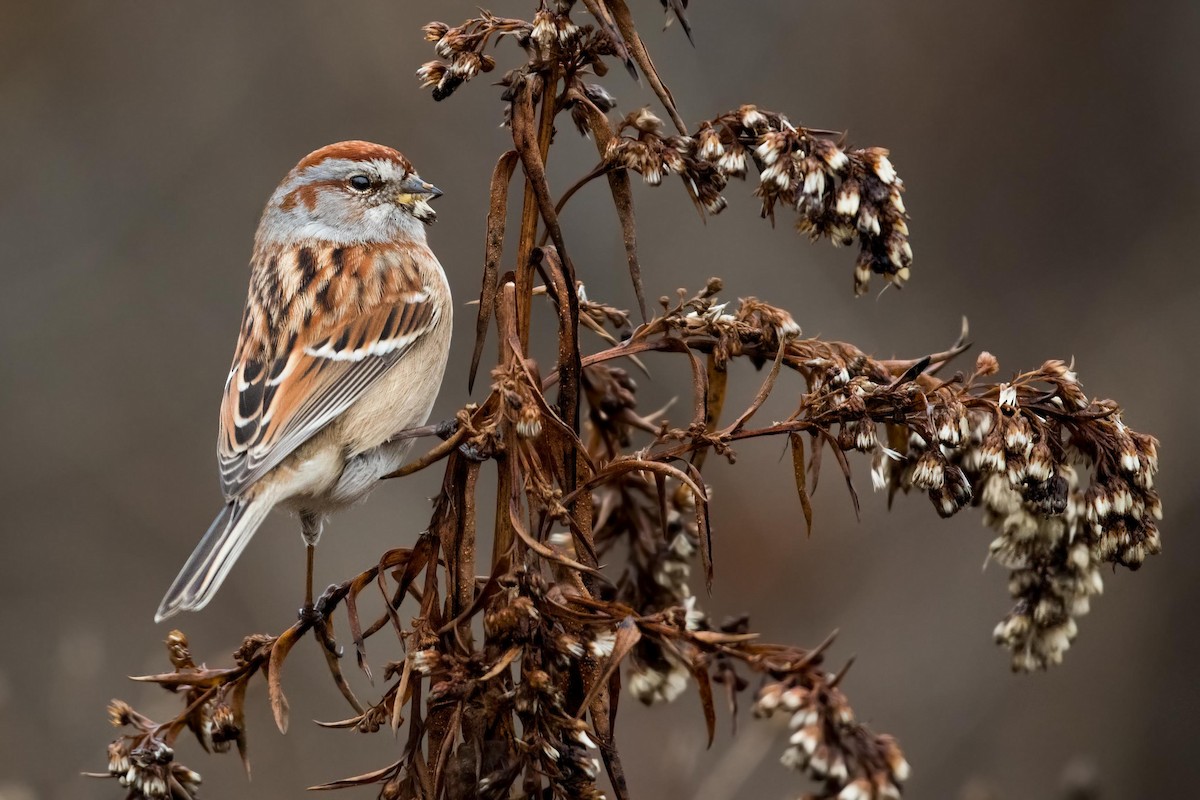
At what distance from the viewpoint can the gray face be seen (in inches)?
187

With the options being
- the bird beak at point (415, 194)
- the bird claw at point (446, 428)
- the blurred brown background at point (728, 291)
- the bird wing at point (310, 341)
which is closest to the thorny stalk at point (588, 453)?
the bird claw at point (446, 428)

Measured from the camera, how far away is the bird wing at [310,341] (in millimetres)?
3988

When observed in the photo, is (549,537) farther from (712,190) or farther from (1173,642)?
(1173,642)

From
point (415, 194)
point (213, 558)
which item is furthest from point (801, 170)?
point (415, 194)

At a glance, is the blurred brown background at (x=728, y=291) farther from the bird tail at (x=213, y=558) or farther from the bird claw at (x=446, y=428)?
the bird claw at (x=446, y=428)

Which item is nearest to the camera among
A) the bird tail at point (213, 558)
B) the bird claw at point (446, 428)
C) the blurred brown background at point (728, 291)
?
the bird tail at point (213, 558)

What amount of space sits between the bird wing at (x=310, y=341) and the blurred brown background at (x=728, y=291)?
264 centimetres

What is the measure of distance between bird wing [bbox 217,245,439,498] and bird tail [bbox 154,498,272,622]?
0.08 meters

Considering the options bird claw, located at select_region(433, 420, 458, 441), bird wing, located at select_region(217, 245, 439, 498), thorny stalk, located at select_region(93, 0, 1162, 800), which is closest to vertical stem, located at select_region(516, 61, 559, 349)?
thorny stalk, located at select_region(93, 0, 1162, 800)

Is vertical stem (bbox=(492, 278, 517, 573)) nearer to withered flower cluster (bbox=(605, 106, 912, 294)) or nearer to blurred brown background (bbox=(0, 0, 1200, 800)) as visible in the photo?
withered flower cluster (bbox=(605, 106, 912, 294))

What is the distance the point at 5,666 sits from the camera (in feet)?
23.3

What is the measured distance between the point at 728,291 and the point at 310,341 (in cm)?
341

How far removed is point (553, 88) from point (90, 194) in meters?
6.88

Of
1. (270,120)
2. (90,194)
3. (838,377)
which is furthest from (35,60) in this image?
(838,377)
